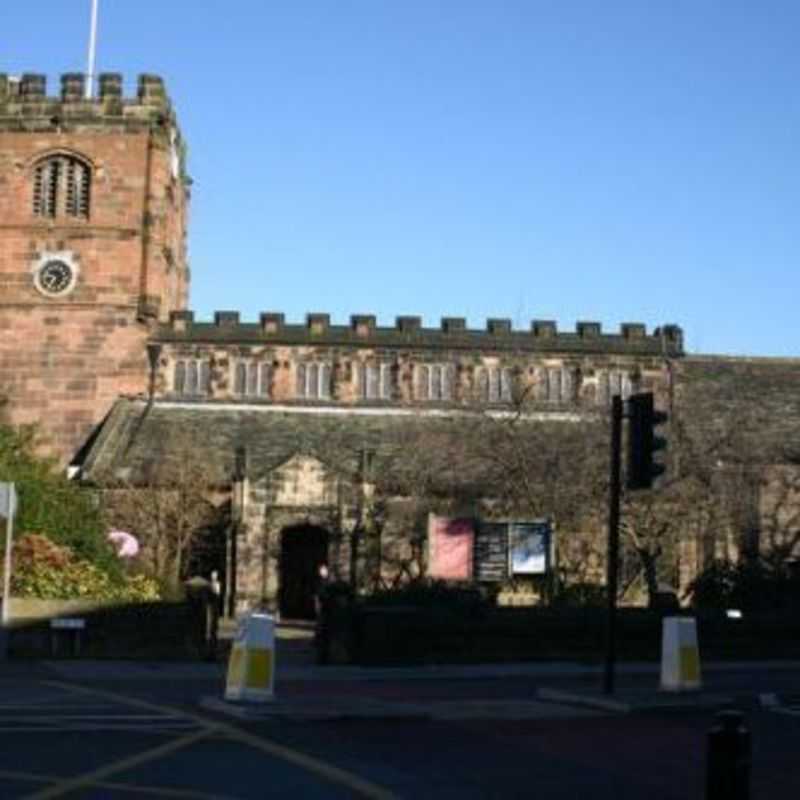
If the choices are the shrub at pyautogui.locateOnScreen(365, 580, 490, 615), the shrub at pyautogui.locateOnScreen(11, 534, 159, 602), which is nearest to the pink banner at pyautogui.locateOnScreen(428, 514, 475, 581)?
the shrub at pyautogui.locateOnScreen(365, 580, 490, 615)

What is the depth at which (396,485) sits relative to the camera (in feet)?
143

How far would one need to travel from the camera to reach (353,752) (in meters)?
12.6

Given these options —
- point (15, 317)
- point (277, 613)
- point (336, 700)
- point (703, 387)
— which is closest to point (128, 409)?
point (15, 317)

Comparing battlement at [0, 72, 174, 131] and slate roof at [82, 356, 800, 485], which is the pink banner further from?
battlement at [0, 72, 174, 131]

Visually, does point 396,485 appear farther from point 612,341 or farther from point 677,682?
point 677,682

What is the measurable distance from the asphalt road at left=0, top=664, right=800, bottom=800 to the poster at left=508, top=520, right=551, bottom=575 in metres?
16.3

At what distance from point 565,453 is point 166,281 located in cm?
2195

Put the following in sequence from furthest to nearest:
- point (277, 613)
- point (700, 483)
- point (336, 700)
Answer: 1. point (277, 613)
2. point (700, 483)
3. point (336, 700)

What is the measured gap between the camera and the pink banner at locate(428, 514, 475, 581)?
3922 cm

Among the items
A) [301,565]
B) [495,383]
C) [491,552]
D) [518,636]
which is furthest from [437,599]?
[495,383]

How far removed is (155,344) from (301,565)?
10.8 metres

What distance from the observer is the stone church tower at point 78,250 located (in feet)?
166

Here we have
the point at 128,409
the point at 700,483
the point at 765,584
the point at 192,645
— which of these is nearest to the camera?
the point at 192,645

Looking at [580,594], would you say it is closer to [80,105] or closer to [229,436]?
[229,436]
